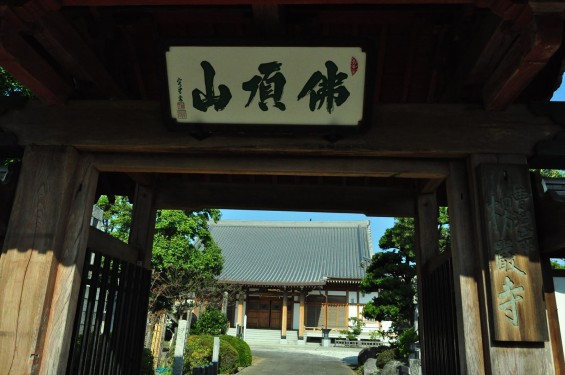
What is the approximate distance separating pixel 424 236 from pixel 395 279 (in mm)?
11760

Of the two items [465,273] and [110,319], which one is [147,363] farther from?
[465,273]

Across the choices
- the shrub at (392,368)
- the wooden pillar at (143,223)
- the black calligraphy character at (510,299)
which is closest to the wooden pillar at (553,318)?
the black calligraphy character at (510,299)

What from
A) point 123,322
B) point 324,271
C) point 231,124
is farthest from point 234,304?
point 231,124

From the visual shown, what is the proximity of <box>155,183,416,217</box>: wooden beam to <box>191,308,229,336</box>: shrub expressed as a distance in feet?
43.6

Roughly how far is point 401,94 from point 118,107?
2315mm

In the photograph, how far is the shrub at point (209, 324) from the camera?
17203 mm

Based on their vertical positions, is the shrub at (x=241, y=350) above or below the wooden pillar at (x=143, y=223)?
below

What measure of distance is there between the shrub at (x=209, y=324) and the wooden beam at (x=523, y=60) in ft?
52.3

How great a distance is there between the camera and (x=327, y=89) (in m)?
3.01

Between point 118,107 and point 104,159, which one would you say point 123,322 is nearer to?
point 104,159

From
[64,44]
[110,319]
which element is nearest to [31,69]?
[64,44]

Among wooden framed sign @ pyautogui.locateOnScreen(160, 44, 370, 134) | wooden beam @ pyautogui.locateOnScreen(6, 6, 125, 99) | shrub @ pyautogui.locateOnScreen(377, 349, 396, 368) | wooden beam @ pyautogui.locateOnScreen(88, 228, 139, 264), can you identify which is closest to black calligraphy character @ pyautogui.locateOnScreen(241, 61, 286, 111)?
wooden framed sign @ pyautogui.locateOnScreen(160, 44, 370, 134)

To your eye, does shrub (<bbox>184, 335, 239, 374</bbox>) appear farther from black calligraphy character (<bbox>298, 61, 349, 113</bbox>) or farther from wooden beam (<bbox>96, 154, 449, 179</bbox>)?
black calligraphy character (<bbox>298, 61, 349, 113</bbox>)

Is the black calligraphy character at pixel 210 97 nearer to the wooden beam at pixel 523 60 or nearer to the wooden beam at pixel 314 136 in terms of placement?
the wooden beam at pixel 314 136
